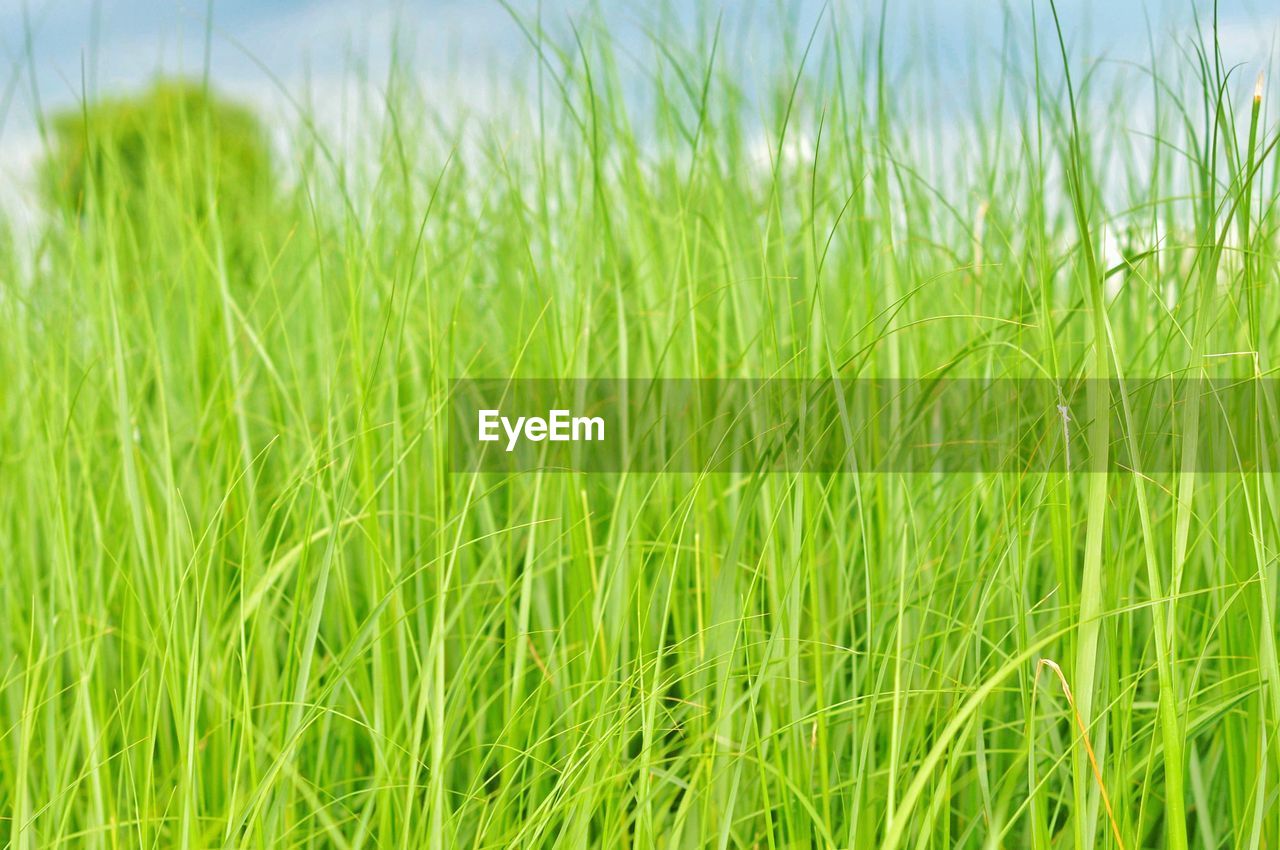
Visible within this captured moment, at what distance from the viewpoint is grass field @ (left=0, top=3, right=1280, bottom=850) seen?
91 cm

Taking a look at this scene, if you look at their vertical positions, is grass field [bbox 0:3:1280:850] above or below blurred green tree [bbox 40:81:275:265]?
below

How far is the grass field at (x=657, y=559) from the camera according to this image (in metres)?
0.91

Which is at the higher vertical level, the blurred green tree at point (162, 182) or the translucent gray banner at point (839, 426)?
the blurred green tree at point (162, 182)

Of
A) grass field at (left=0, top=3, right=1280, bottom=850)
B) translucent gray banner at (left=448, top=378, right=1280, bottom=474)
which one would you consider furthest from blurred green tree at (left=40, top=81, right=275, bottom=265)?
translucent gray banner at (left=448, top=378, right=1280, bottom=474)

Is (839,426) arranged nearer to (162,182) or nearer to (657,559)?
(657,559)

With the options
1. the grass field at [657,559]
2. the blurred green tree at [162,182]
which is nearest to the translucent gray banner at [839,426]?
the grass field at [657,559]

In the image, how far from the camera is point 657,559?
1.30 meters

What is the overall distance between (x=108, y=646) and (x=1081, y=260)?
4.83ft

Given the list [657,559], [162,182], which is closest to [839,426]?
[657,559]

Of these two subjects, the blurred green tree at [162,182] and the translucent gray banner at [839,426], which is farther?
the blurred green tree at [162,182]

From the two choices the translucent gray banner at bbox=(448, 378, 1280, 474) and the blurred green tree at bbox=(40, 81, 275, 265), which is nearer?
the translucent gray banner at bbox=(448, 378, 1280, 474)

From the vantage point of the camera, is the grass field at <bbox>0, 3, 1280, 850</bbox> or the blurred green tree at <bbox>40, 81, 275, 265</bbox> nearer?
the grass field at <bbox>0, 3, 1280, 850</bbox>

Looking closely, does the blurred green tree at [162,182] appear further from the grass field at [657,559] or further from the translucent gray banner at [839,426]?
the translucent gray banner at [839,426]

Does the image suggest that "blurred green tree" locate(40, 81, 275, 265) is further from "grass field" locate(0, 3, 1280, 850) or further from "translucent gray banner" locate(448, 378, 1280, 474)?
"translucent gray banner" locate(448, 378, 1280, 474)
